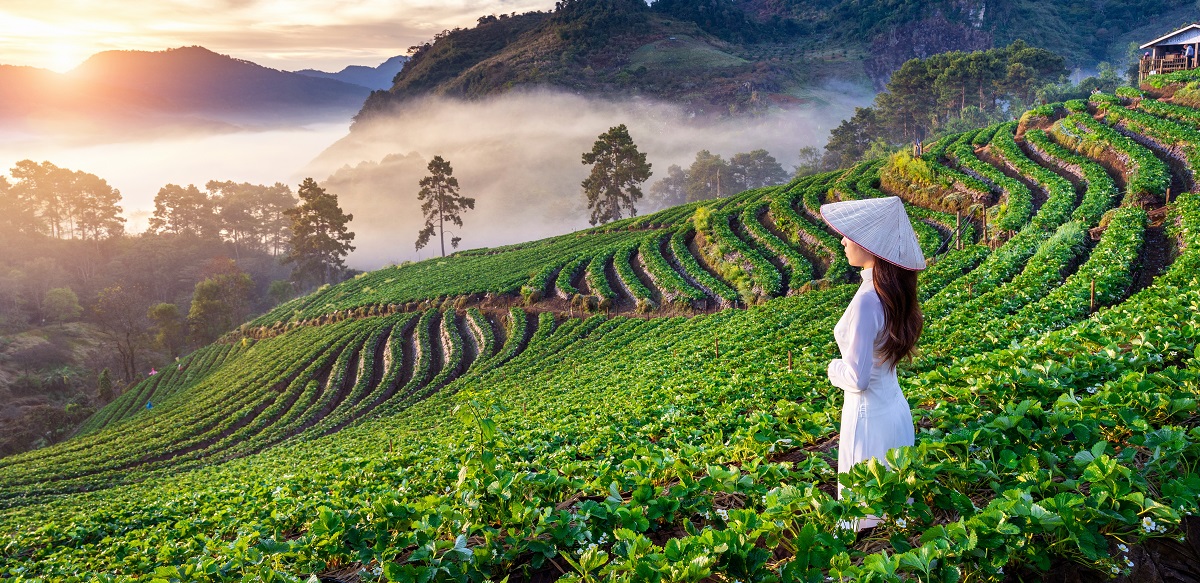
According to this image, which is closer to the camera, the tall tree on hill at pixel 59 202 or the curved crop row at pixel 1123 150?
the curved crop row at pixel 1123 150

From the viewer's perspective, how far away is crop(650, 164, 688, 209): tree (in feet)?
400

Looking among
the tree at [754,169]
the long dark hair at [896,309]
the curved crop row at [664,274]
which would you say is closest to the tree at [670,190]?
the tree at [754,169]

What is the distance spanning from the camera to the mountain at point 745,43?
132 m

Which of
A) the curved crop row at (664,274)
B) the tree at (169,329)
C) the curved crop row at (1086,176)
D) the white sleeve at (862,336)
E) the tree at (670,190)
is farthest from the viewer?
the tree at (670,190)

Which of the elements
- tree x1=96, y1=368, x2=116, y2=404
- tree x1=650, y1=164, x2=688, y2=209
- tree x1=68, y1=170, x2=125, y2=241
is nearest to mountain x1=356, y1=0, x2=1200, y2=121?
tree x1=650, y1=164, x2=688, y2=209

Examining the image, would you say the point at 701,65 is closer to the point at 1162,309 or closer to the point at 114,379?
the point at 114,379

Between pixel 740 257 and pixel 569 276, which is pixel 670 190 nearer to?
pixel 569 276

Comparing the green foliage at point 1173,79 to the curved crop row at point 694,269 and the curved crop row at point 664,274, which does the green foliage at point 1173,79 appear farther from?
the curved crop row at point 664,274

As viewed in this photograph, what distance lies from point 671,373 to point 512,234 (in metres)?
124

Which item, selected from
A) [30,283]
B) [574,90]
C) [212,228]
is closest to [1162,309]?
[30,283]

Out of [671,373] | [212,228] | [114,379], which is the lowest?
[114,379]

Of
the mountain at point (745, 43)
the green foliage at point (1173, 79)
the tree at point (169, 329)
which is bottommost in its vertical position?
the tree at point (169, 329)

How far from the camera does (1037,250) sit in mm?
17766

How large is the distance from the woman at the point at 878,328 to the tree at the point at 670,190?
11919cm
